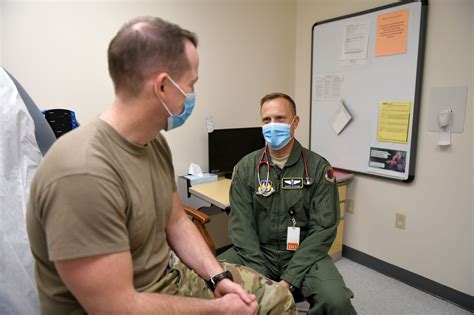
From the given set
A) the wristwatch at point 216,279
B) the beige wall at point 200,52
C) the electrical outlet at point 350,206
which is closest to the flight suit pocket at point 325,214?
the wristwatch at point 216,279

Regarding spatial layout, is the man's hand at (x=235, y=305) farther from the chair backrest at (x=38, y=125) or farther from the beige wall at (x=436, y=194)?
the beige wall at (x=436, y=194)

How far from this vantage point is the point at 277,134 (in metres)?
1.76

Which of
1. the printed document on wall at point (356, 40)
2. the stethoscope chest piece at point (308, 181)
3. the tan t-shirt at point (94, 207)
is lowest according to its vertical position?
the stethoscope chest piece at point (308, 181)

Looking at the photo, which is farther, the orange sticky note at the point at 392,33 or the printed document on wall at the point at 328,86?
the printed document on wall at the point at 328,86

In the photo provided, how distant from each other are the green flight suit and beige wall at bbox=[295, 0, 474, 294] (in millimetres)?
952

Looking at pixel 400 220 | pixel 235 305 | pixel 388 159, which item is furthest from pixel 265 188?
pixel 400 220

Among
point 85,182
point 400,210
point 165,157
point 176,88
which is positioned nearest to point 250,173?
point 165,157

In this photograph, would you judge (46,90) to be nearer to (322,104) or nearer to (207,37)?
(207,37)

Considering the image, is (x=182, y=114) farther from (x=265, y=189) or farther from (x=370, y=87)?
(x=370, y=87)

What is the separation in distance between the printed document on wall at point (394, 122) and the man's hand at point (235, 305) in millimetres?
1823

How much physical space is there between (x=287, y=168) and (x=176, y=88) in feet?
3.11

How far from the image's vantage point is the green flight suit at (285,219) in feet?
5.33

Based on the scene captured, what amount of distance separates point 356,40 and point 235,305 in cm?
228

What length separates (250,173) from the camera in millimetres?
1815
